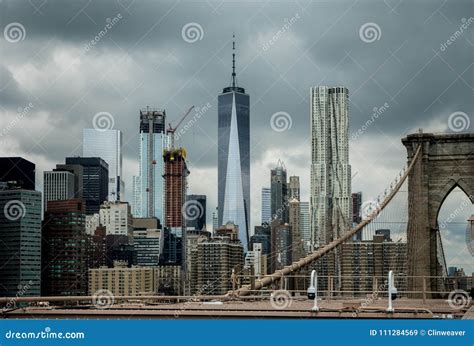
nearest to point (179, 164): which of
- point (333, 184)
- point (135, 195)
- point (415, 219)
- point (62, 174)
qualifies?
point (135, 195)

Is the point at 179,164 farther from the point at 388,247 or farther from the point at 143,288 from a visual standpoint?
the point at 388,247

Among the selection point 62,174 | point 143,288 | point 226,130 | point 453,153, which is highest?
point 226,130

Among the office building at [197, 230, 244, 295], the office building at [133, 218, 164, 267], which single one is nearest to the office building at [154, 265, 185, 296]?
the office building at [133, 218, 164, 267]

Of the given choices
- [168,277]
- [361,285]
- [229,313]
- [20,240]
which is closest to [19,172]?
[20,240]

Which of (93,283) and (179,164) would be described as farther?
(179,164)

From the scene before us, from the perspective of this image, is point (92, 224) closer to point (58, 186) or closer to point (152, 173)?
point (58, 186)

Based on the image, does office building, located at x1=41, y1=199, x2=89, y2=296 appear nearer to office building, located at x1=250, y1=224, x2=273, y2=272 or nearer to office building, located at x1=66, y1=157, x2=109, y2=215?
office building, located at x1=66, y1=157, x2=109, y2=215
